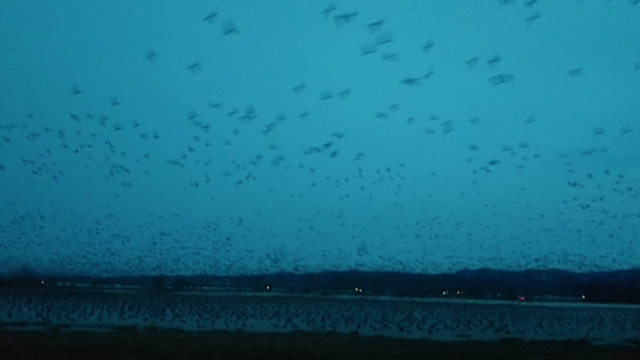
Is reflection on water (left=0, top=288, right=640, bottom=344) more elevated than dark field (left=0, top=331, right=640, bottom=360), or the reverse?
dark field (left=0, top=331, right=640, bottom=360)

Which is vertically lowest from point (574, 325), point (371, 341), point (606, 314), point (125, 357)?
point (606, 314)

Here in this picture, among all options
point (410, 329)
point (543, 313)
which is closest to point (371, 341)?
point (410, 329)

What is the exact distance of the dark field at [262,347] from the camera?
837 inches

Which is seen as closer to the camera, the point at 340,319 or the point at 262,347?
the point at 262,347

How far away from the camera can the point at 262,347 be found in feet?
77.2

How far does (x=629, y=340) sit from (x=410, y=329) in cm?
904

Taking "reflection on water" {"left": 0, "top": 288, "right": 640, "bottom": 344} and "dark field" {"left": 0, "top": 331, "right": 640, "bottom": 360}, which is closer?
"dark field" {"left": 0, "top": 331, "right": 640, "bottom": 360}

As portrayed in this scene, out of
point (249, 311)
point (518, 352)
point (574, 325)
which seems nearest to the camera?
point (518, 352)

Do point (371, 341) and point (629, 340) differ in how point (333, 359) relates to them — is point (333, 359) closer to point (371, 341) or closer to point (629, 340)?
point (371, 341)

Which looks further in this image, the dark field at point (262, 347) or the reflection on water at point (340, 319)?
the reflection on water at point (340, 319)

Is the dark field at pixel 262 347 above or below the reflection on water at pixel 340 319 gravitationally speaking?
above

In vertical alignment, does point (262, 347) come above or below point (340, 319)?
above

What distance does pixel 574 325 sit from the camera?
39.2m

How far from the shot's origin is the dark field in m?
21.3
